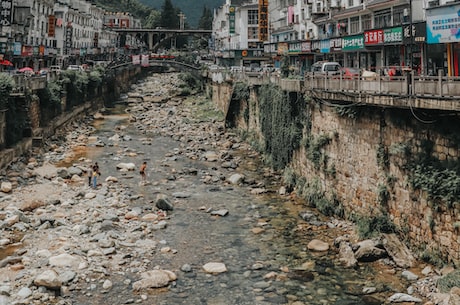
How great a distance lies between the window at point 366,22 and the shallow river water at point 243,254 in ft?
59.4

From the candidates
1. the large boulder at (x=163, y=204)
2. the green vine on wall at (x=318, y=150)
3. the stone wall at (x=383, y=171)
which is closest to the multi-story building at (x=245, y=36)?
the green vine on wall at (x=318, y=150)

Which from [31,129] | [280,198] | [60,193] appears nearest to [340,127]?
[280,198]

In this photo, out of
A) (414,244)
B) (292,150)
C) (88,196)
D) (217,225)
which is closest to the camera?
(414,244)

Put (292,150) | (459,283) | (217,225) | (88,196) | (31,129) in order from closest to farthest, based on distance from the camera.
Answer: (459,283)
(217,225)
(88,196)
(292,150)
(31,129)

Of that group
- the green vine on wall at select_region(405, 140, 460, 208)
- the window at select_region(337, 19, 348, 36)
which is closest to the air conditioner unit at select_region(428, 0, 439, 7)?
the green vine on wall at select_region(405, 140, 460, 208)

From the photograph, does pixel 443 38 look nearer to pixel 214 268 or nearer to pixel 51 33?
pixel 214 268

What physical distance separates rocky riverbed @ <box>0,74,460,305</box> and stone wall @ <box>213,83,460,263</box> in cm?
102

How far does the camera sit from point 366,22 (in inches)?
1722

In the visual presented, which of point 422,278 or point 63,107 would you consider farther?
point 63,107

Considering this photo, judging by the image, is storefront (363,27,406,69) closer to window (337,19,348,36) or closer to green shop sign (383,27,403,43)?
green shop sign (383,27,403,43)

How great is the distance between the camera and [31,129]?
125ft

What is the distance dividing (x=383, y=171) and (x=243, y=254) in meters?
7.14

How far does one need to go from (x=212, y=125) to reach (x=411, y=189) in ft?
118

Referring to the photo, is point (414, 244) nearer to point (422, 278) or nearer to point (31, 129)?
point (422, 278)
